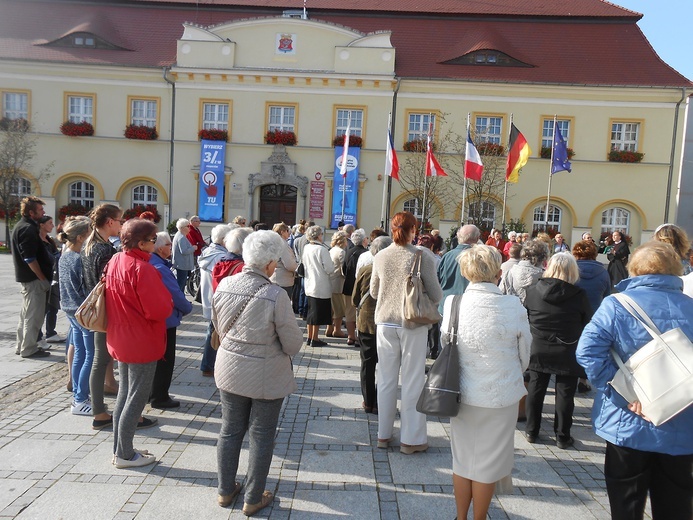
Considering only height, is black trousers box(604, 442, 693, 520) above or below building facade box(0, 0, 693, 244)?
below

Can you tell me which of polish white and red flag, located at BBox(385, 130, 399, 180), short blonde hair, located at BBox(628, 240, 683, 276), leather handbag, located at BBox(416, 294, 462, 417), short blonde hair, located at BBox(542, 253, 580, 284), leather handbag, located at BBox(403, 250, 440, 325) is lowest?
leather handbag, located at BBox(416, 294, 462, 417)

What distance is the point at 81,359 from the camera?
5.64 meters

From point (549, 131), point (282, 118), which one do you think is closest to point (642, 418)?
point (282, 118)

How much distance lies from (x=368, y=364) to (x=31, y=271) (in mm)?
4722

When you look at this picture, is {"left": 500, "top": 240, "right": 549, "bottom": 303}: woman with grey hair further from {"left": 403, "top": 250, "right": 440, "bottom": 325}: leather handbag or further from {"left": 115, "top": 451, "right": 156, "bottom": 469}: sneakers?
{"left": 115, "top": 451, "right": 156, "bottom": 469}: sneakers

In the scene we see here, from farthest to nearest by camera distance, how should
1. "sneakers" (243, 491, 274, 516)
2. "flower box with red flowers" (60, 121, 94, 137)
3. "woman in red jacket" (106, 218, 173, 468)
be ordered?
"flower box with red flowers" (60, 121, 94, 137) < "woman in red jacket" (106, 218, 173, 468) < "sneakers" (243, 491, 274, 516)

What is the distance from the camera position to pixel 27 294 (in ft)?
24.2

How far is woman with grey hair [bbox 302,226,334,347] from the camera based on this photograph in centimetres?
861

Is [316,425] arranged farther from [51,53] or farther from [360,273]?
[51,53]

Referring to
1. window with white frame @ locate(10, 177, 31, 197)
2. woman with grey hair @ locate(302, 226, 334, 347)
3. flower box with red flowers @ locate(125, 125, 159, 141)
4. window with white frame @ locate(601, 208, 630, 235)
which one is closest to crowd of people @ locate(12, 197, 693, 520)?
woman with grey hair @ locate(302, 226, 334, 347)

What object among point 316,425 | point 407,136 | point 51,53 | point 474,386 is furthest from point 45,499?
point 51,53

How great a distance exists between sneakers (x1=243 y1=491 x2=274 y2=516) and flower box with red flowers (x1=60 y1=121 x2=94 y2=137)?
24303 mm

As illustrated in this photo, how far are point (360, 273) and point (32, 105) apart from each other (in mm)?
23902

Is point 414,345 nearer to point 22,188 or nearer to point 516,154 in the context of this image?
point 516,154
